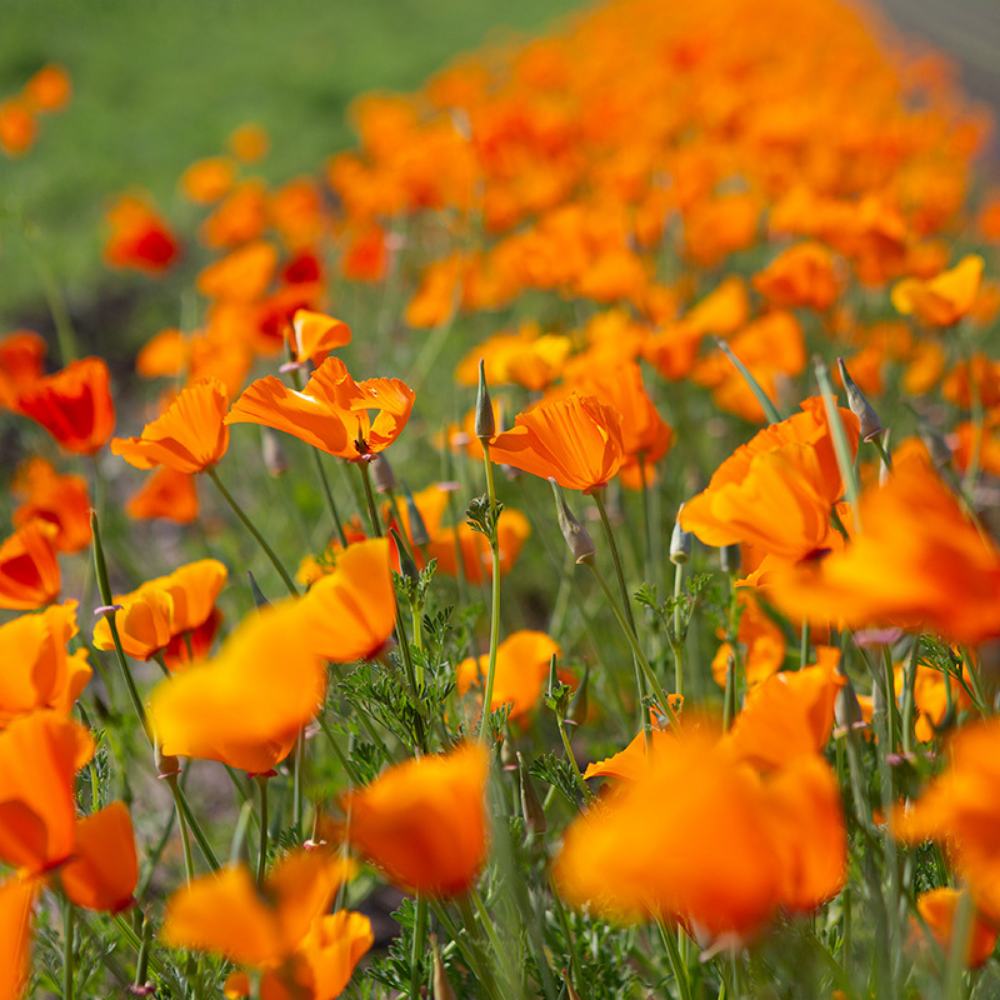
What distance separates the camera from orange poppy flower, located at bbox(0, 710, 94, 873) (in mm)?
632

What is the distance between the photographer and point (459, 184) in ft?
10.0

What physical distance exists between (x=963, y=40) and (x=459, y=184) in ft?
39.3

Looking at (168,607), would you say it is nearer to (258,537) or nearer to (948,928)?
(258,537)

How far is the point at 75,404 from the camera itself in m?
1.36

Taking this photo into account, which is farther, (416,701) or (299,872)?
(416,701)

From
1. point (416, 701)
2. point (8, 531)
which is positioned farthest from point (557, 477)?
point (8, 531)

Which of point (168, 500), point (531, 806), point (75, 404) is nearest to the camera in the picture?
point (531, 806)

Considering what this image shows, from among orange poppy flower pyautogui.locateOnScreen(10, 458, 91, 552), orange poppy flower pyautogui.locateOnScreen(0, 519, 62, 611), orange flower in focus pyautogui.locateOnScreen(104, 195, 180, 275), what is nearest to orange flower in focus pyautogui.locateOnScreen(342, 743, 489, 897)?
orange poppy flower pyautogui.locateOnScreen(0, 519, 62, 611)

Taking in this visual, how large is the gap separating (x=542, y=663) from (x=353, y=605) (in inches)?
14.5

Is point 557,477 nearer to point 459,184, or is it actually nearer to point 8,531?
point 8,531

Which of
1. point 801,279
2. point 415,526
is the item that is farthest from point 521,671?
point 801,279

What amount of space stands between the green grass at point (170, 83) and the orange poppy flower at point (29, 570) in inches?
148

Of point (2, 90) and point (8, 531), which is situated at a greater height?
point (2, 90)

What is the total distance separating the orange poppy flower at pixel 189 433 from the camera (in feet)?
3.09
